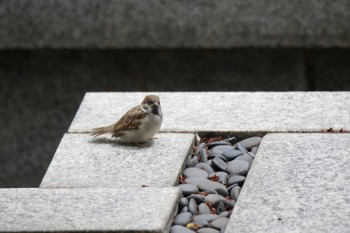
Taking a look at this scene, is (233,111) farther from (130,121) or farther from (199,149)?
(130,121)

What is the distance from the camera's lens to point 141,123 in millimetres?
3664

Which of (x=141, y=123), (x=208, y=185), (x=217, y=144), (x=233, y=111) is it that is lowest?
(x=208, y=185)

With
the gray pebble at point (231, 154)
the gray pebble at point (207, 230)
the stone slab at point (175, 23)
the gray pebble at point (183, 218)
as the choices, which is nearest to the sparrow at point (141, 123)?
the gray pebble at point (231, 154)

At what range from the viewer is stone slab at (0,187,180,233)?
293 centimetres

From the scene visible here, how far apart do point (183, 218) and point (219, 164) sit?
0.52m

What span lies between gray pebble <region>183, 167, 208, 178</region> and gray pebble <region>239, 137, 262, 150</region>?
0.99ft

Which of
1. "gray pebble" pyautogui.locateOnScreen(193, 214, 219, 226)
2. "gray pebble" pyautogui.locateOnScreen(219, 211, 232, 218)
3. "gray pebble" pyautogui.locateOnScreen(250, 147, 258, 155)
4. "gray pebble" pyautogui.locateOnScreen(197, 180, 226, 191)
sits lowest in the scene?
"gray pebble" pyautogui.locateOnScreen(193, 214, 219, 226)

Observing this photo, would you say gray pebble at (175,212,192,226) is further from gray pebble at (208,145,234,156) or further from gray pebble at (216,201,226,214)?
gray pebble at (208,145,234,156)

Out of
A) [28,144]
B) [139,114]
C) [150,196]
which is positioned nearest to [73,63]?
[28,144]

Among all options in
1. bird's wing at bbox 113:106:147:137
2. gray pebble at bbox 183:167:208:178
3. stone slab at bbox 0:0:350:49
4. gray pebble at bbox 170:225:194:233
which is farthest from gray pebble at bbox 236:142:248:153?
stone slab at bbox 0:0:350:49

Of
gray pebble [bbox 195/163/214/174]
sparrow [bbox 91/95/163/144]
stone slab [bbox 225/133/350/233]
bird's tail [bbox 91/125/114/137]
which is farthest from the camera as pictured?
bird's tail [bbox 91/125/114/137]

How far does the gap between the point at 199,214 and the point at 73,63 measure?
9.55ft

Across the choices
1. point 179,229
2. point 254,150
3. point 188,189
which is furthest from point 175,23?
point 179,229

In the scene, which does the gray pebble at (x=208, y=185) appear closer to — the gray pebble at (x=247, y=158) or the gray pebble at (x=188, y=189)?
the gray pebble at (x=188, y=189)
